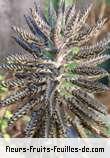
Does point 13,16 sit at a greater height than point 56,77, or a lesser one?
greater

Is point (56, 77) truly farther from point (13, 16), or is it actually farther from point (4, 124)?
point (13, 16)

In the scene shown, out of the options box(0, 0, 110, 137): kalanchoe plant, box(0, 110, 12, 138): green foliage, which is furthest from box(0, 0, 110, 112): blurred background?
box(0, 0, 110, 137): kalanchoe plant

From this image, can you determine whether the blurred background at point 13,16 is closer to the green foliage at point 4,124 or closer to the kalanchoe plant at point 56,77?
the green foliage at point 4,124

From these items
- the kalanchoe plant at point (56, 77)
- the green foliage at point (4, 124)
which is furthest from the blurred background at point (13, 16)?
the kalanchoe plant at point (56, 77)

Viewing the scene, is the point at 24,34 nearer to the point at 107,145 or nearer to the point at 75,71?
the point at 75,71

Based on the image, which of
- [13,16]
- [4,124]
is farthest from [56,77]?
[13,16]

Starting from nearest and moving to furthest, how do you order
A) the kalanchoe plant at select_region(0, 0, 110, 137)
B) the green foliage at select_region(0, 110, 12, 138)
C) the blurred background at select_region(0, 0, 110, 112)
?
the kalanchoe plant at select_region(0, 0, 110, 137) < the green foliage at select_region(0, 110, 12, 138) < the blurred background at select_region(0, 0, 110, 112)

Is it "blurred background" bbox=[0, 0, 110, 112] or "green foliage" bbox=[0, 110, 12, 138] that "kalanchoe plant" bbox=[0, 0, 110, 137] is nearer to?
"green foliage" bbox=[0, 110, 12, 138]

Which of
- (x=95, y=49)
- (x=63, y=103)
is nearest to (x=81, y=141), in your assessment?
(x=63, y=103)
